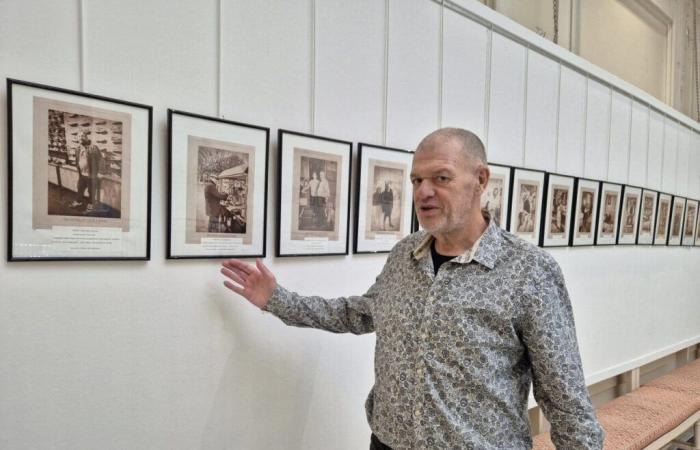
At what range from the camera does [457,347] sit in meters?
1.55

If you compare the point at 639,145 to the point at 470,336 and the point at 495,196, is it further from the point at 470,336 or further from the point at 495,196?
the point at 470,336

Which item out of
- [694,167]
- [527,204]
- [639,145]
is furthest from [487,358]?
[694,167]

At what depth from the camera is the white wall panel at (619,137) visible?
15.0ft

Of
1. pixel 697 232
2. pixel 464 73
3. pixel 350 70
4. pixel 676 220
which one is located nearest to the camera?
pixel 350 70

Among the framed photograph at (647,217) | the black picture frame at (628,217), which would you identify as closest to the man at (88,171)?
the black picture frame at (628,217)

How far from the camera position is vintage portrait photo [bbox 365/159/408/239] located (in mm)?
2561

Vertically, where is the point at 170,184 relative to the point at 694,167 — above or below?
below

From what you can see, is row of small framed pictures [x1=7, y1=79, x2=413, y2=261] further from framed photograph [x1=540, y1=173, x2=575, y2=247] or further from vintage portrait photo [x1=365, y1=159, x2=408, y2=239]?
framed photograph [x1=540, y1=173, x2=575, y2=247]

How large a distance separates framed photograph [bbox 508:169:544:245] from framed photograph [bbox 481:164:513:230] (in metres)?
0.07

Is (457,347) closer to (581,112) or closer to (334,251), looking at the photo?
(334,251)

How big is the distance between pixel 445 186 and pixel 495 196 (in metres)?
1.81

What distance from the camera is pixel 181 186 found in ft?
6.06

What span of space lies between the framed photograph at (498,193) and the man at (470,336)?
5.19 ft

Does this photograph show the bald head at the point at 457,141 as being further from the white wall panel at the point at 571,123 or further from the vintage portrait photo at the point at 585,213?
the vintage portrait photo at the point at 585,213
